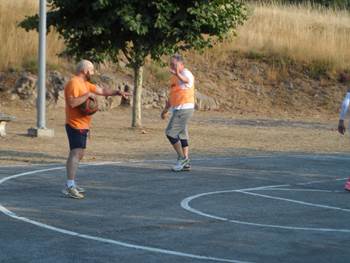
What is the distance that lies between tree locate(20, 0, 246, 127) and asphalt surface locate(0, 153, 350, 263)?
5634 mm

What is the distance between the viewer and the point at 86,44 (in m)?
22.6

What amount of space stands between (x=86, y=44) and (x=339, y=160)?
7329 mm

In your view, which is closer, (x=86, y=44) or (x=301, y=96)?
(x=86, y=44)

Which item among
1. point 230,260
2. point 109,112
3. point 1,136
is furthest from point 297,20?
point 230,260

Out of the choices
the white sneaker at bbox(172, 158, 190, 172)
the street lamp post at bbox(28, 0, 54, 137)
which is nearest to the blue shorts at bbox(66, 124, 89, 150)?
the white sneaker at bbox(172, 158, 190, 172)

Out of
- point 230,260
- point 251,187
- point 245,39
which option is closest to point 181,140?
point 251,187

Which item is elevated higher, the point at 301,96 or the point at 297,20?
the point at 297,20

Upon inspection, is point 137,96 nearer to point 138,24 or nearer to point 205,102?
point 138,24

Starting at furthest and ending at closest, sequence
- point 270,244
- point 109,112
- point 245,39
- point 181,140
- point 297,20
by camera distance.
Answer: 1. point 297,20
2. point 245,39
3. point 109,112
4. point 181,140
5. point 270,244

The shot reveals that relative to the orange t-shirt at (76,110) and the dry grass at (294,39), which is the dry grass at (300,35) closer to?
the dry grass at (294,39)

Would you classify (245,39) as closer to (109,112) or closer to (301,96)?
(301,96)

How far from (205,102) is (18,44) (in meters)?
6.68

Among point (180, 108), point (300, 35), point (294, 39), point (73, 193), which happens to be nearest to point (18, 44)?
point (294, 39)

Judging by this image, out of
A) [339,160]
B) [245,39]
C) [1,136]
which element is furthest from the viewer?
[245,39]
